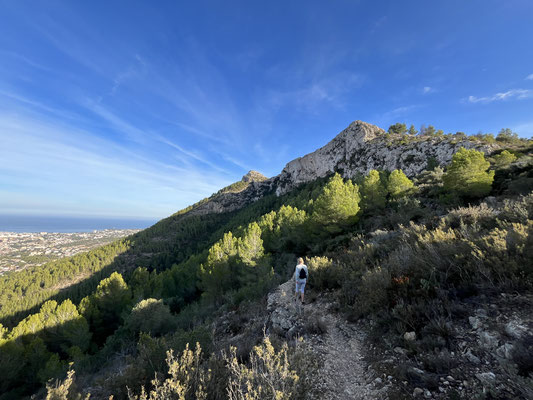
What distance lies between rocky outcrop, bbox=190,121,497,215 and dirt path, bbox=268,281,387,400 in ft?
136

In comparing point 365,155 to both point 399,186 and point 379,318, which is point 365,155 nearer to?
point 399,186

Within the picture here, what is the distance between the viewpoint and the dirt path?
3.42 m

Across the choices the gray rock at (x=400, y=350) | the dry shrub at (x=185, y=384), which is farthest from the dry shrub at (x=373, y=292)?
the dry shrub at (x=185, y=384)

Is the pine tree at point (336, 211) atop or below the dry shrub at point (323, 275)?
atop

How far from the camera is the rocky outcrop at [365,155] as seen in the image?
39.9 metres

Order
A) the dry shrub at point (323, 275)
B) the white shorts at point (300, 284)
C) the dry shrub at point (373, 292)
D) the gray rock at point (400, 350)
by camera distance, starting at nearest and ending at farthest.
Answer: the gray rock at point (400, 350), the dry shrub at point (373, 292), the white shorts at point (300, 284), the dry shrub at point (323, 275)

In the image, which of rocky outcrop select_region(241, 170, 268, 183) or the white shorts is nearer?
the white shorts

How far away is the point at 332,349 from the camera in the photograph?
4594 millimetres

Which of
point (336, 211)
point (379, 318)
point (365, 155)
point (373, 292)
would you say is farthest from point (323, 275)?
point (365, 155)

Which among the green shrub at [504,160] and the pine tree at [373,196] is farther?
the pine tree at [373,196]

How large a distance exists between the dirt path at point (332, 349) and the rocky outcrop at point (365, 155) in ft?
136

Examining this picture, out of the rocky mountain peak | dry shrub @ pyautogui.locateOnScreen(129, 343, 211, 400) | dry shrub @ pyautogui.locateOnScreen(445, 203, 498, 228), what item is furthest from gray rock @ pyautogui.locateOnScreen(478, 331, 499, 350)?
the rocky mountain peak

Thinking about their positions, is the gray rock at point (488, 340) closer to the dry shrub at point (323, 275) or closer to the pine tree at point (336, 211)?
the dry shrub at point (323, 275)

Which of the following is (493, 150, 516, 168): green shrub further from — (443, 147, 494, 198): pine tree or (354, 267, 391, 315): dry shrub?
(354, 267, 391, 315): dry shrub
